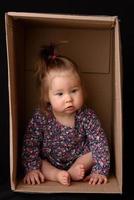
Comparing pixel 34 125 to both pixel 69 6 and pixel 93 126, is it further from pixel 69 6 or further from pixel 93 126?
pixel 69 6

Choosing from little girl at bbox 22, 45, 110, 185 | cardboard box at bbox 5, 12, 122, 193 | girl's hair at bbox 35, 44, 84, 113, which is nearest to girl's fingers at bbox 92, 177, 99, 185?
little girl at bbox 22, 45, 110, 185

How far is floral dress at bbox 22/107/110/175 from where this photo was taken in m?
1.17

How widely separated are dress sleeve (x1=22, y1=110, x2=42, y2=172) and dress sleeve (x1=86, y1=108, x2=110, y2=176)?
0.14 meters

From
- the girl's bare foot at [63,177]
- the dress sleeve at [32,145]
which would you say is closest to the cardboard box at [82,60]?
the dress sleeve at [32,145]

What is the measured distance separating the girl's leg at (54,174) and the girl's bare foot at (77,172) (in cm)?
4

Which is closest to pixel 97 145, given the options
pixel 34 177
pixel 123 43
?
pixel 34 177

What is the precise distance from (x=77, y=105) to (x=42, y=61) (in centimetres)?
16

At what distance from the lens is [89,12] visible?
126 cm

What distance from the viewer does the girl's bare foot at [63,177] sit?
1074 millimetres

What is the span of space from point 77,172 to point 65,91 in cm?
22

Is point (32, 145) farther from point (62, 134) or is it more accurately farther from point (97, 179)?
point (97, 179)

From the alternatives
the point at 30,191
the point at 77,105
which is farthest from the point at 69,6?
the point at 30,191

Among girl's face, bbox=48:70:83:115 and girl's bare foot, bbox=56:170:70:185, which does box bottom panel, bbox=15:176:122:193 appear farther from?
girl's face, bbox=48:70:83:115

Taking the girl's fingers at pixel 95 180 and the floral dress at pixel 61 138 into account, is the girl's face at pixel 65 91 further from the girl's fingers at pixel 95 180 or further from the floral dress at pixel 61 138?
the girl's fingers at pixel 95 180
